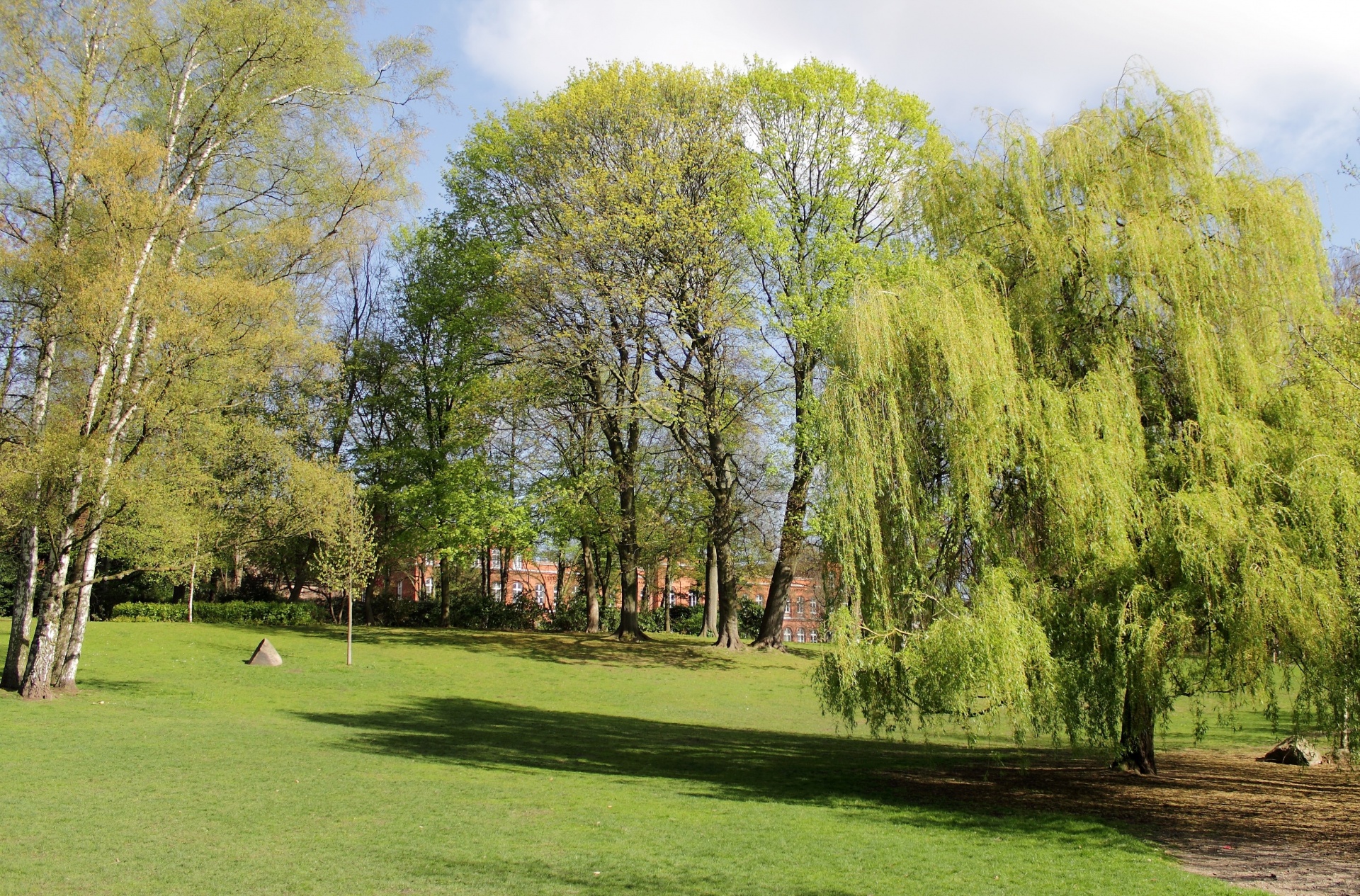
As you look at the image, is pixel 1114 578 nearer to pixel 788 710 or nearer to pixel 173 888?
pixel 173 888

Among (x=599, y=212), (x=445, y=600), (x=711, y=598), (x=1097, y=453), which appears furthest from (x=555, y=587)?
(x=1097, y=453)

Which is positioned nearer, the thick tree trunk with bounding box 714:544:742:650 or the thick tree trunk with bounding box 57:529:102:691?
the thick tree trunk with bounding box 57:529:102:691

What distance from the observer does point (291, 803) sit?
34.4 ft

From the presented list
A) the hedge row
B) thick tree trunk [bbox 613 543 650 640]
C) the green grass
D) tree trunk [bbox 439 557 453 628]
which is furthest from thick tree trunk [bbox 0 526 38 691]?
tree trunk [bbox 439 557 453 628]

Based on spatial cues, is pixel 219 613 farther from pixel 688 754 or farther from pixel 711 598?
pixel 688 754

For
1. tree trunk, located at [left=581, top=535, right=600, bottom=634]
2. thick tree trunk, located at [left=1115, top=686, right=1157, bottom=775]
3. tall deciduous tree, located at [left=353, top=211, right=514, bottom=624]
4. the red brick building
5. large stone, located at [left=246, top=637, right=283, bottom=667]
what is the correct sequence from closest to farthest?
thick tree trunk, located at [left=1115, top=686, right=1157, bottom=775] < large stone, located at [left=246, top=637, right=283, bottom=667] < tall deciduous tree, located at [left=353, top=211, right=514, bottom=624] < tree trunk, located at [left=581, top=535, right=600, bottom=634] < the red brick building

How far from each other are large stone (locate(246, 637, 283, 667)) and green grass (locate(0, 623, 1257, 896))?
176cm

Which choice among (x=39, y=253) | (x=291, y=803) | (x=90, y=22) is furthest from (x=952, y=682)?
(x=90, y=22)

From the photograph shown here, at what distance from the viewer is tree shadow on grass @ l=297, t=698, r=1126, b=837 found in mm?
12711

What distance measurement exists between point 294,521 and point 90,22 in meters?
15.5

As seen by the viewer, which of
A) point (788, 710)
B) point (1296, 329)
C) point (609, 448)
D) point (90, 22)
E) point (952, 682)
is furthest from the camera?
point (609, 448)

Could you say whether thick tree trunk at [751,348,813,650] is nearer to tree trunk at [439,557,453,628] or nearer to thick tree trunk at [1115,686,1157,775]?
thick tree trunk at [1115,686,1157,775]

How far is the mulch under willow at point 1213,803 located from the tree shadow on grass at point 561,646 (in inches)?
549

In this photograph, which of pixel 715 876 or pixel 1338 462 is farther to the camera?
pixel 1338 462
